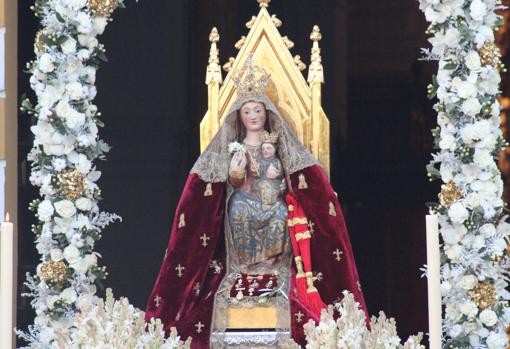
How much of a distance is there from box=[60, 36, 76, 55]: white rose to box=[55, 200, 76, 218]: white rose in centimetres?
67

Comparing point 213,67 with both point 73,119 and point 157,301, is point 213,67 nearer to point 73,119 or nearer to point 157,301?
point 73,119

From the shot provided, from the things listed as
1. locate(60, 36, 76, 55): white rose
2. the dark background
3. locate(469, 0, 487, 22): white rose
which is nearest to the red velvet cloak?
locate(60, 36, 76, 55): white rose

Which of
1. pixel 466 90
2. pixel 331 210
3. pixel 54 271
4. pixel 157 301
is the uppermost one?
pixel 466 90

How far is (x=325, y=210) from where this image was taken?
6762mm

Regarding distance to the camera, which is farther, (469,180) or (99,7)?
(99,7)

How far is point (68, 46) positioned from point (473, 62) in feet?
5.85

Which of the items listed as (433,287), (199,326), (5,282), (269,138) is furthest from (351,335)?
(269,138)

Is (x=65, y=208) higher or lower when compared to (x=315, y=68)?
lower

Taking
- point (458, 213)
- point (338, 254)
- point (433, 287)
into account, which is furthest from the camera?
point (338, 254)

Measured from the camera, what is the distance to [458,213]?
6.60 meters

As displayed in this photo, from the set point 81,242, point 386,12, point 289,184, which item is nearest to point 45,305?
point 81,242

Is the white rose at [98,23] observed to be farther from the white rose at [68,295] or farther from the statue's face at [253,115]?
the white rose at [68,295]

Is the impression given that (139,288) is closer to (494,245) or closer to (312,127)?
(312,127)

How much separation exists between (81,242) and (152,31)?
199 centimetres
